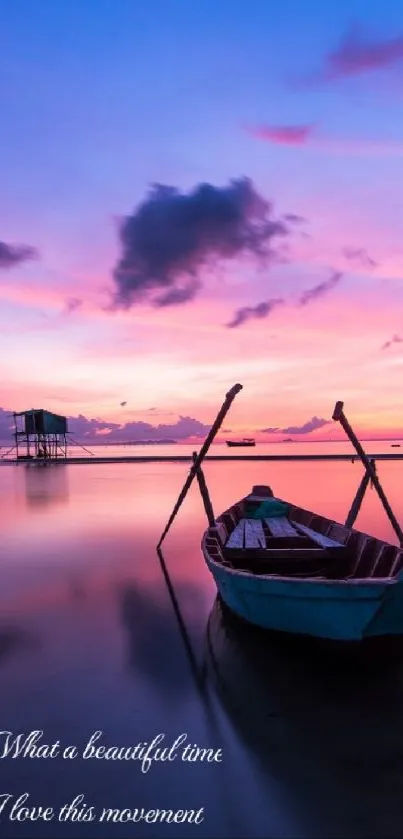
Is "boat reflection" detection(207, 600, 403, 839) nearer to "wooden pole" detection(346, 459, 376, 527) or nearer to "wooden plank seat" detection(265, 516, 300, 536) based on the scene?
"wooden plank seat" detection(265, 516, 300, 536)

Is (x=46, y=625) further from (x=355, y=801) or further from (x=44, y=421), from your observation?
(x=44, y=421)

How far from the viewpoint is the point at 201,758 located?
6.27m

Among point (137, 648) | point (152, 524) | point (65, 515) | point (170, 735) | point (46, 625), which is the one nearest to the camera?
point (170, 735)

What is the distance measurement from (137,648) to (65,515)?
71.9 ft

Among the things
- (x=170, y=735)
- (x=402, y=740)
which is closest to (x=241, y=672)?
(x=170, y=735)

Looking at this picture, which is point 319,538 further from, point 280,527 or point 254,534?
point 280,527

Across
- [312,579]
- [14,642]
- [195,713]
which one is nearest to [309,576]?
[312,579]

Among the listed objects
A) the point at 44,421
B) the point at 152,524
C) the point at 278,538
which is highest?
the point at 44,421

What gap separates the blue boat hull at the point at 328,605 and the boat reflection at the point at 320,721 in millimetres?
614

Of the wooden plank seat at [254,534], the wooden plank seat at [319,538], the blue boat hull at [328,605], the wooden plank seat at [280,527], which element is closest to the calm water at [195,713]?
the blue boat hull at [328,605]

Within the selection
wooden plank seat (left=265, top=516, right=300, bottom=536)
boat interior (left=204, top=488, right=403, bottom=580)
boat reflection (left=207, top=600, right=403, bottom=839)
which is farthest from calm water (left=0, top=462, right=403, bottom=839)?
wooden plank seat (left=265, top=516, right=300, bottom=536)

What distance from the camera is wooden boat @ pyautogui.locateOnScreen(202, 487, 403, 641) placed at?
Result: 7.99 meters

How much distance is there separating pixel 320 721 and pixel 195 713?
1.62 metres

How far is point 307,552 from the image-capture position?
36.1 ft
